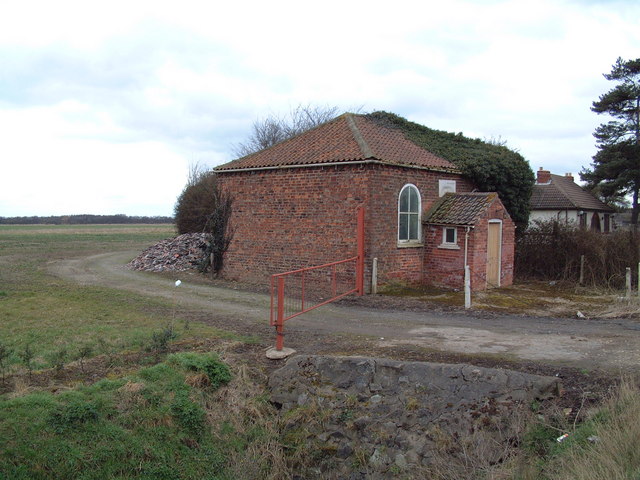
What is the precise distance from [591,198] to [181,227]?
28.2 m

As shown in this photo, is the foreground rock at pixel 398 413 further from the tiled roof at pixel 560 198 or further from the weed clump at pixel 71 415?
the tiled roof at pixel 560 198

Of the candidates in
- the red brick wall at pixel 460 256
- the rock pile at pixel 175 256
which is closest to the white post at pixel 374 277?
the red brick wall at pixel 460 256

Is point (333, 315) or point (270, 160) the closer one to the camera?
point (333, 315)

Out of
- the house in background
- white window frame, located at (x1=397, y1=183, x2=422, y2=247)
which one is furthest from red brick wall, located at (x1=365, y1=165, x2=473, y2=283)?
the house in background

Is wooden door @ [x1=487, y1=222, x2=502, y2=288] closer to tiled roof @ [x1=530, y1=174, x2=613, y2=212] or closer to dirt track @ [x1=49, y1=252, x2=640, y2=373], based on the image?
dirt track @ [x1=49, y1=252, x2=640, y2=373]

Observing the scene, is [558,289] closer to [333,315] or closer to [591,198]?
[333,315]

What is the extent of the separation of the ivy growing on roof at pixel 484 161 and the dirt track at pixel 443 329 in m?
6.48

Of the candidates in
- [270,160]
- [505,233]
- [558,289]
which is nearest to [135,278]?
[270,160]

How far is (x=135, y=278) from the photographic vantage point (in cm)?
2030

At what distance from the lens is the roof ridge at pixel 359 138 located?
50.1ft

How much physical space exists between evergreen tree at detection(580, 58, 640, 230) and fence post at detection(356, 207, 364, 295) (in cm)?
2562

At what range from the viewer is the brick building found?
15.5m

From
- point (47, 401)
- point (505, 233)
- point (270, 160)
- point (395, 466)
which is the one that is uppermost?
point (270, 160)

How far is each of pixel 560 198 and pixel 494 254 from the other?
20445 mm
